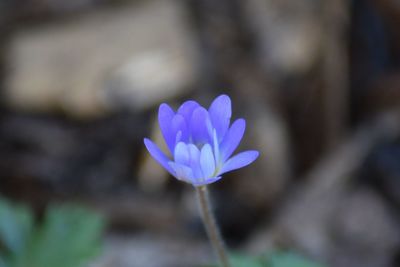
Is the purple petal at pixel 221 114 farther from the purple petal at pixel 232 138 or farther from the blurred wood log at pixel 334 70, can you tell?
the blurred wood log at pixel 334 70

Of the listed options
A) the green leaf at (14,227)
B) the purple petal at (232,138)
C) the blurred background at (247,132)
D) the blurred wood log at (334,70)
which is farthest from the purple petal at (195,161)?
the blurred wood log at (334,70)

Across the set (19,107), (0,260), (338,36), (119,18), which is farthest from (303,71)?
(0,260)

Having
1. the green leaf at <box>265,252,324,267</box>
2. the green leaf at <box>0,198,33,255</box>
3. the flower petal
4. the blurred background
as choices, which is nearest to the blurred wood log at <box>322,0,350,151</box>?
the blurred background

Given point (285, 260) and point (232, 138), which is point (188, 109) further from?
point (285, 260)

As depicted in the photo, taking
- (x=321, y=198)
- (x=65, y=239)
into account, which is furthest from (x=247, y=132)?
(x=65, y=239)

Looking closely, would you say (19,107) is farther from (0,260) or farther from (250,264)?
(250,264)

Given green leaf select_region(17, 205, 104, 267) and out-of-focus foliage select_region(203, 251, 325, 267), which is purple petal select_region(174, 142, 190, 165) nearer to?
out-of-focus foliage select_region(203, 251, 325, 267)
